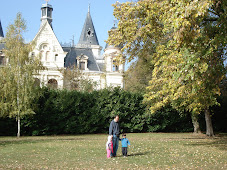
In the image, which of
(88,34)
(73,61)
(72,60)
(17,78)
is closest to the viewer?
(17,78)

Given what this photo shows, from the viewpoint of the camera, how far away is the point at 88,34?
6581cm

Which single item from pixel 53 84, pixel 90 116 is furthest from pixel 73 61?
pixel 90 116

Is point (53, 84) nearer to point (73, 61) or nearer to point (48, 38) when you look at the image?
point (73, 61)

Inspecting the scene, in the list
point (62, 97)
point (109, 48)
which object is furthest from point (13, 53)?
point (109, 48)

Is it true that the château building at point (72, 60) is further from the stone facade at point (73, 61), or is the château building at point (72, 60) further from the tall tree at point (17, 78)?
the tall tree at point (17, 78)

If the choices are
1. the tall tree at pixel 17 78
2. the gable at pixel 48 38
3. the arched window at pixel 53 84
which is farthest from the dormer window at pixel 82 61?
the tall tree at pixel 17 78

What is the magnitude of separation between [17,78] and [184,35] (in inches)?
692

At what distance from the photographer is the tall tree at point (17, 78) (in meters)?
24.7

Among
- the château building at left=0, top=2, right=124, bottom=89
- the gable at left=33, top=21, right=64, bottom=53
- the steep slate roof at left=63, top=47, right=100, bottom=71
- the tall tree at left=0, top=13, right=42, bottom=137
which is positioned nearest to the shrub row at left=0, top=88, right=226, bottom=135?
the tall tree at left=0, top=13, right=42, bottom=137

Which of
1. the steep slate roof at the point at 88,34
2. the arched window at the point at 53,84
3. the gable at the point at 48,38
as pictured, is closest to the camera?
the arched window at the point at 53,84

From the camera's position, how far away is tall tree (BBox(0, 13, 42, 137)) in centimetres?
2467

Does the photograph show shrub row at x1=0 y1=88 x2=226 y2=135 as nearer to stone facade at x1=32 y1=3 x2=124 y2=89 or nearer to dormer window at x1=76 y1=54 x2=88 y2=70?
stone facade at x1=32 y1=3 x2=124 y2=89

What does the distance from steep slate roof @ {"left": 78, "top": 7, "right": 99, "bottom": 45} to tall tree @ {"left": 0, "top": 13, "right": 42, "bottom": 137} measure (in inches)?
1519

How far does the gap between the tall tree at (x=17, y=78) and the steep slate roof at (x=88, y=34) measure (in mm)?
38581
